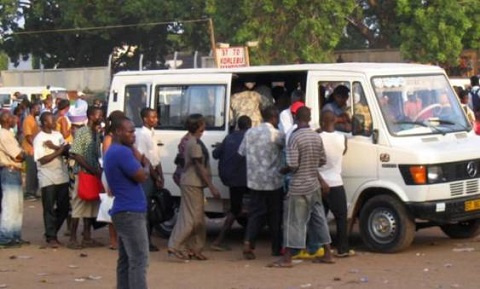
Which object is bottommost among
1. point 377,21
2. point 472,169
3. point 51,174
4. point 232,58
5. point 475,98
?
point 51,174

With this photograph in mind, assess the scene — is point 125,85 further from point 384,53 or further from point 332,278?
point 384,53

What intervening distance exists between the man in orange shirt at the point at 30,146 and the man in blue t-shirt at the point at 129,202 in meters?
8.64

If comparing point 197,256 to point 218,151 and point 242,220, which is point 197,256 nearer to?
point 218,151

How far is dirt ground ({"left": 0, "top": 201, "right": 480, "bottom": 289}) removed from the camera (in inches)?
392

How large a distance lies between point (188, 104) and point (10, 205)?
2.61 m

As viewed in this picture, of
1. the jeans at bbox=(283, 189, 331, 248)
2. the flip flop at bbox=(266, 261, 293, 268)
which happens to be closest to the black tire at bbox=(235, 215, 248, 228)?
the flip flop at bbox=(266, 261, 293, 268)

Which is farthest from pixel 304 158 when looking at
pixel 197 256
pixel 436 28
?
pixel 436 28

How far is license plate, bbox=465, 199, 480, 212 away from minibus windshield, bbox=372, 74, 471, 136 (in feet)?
2.91

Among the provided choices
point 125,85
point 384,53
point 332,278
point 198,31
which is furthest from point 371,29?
point 332,278

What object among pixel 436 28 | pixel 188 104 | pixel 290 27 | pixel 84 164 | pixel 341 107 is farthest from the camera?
pixel 290 27

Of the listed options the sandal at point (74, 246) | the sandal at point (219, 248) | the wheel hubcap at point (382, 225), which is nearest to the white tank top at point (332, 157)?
the wheel hubcap at point (382, 225)

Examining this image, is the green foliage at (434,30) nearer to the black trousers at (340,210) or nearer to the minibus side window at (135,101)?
the minibus side window at (135,101)

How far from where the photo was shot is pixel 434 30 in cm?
3712

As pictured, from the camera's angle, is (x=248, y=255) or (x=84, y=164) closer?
(x=248, y=255)
